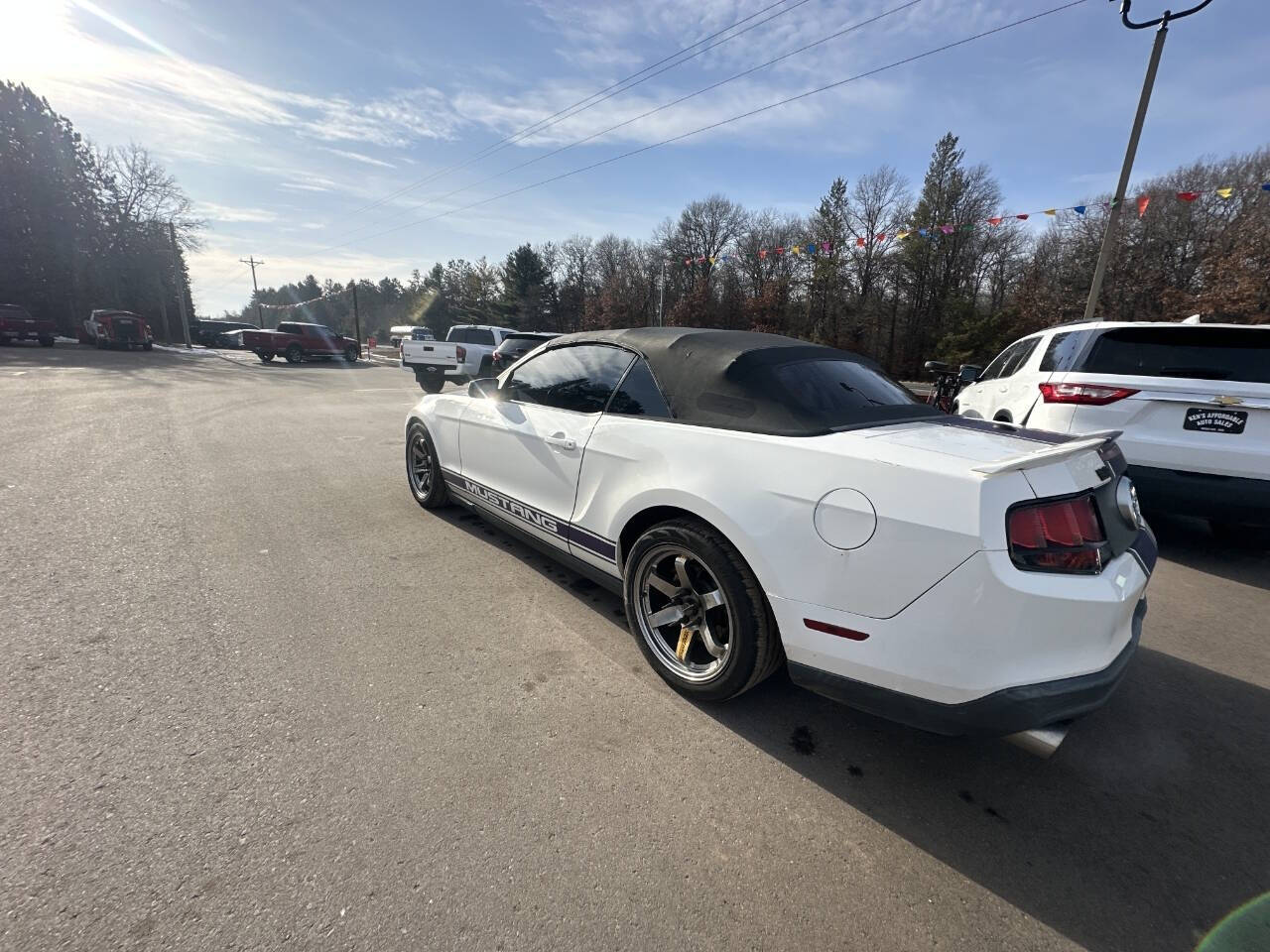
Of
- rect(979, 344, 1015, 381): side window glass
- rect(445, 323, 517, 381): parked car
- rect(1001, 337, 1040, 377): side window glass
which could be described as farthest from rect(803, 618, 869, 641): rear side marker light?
rect(445, 323, 517, 381): parked car

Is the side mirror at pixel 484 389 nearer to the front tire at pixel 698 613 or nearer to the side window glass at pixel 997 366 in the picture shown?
the front tire at pixel 698 613

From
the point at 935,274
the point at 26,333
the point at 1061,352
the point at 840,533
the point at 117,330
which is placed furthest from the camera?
the point at 935,274

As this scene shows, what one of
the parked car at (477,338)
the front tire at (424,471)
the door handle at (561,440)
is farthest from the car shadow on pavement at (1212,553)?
the parked car at (477,338)

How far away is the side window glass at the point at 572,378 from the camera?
9.84 feet

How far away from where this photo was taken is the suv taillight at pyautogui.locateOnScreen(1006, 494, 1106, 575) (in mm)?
1651

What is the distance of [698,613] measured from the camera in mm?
2377

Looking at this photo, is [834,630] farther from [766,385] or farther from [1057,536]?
[766,385]

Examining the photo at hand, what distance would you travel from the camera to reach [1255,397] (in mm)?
3555

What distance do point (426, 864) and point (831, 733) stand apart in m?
1.57

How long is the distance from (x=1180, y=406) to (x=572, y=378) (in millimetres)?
4175

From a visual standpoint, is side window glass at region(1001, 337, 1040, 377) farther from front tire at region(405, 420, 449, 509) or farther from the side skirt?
front tire at region(405, 420, 449, 509)

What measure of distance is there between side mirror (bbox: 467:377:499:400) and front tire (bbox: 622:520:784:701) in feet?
6.16

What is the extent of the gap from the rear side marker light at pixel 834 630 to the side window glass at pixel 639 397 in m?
1.11

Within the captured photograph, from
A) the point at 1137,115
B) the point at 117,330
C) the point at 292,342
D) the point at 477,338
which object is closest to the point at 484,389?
the point at 1137,115
